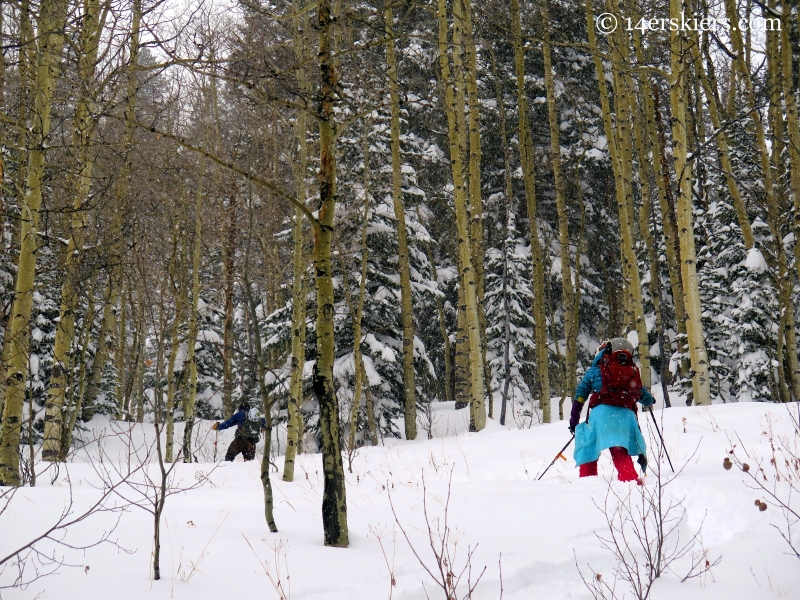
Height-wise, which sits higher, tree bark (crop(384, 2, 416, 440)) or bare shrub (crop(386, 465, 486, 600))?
tree bark (crop(384, 2, 416, 440))

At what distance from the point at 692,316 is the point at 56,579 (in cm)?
878

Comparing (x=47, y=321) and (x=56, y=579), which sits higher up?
(x=47, y=321)

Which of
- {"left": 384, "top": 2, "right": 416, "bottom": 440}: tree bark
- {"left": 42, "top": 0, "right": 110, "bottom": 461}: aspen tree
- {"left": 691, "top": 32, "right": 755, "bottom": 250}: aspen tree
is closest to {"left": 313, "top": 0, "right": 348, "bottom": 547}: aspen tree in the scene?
{"left": 42, "top": 0, "right": 110, "bottom": 461}: aspen tree

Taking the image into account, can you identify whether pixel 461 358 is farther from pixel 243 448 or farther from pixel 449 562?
pixel 449 562

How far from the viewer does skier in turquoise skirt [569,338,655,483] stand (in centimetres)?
634

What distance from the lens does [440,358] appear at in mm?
23688

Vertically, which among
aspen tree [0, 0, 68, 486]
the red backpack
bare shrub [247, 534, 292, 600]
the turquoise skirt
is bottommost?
bare shrub [247, 534, 292, 600]

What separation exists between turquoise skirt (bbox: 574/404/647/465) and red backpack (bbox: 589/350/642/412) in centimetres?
9

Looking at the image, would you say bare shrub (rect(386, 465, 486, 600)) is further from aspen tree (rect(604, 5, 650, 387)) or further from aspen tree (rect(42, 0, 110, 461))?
aspen tree (rect(604, 5, 650, 387))

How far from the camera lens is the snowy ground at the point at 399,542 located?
3568 millimetres

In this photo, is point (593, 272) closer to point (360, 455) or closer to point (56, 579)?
point (360, 455)

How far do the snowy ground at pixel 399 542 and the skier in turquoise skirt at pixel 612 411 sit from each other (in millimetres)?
456

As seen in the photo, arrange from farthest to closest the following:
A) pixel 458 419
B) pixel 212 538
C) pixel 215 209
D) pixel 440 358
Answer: pixel 440 358 < pixel 458 419 < pixel 215 209 < pixel 212 538

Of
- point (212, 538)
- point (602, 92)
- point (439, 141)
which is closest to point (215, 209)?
point (439, 141)
